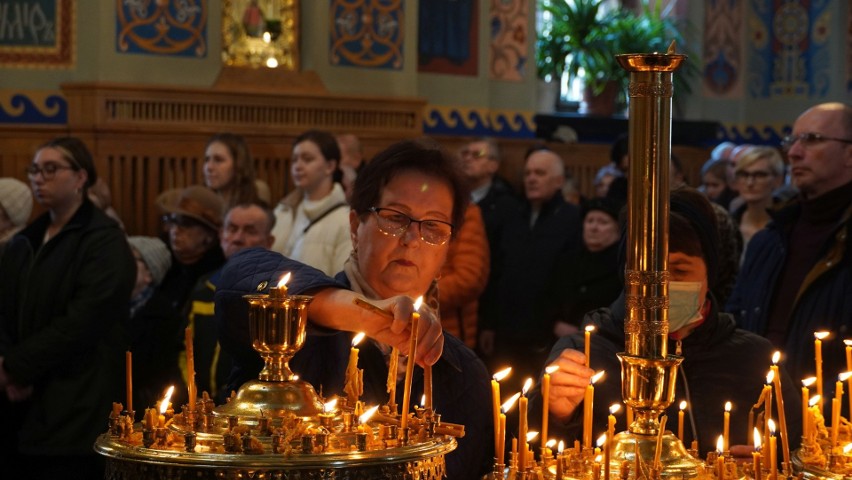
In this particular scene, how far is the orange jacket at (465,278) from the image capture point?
18.9ft

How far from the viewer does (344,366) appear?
2168 mm

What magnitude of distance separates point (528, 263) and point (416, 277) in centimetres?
452

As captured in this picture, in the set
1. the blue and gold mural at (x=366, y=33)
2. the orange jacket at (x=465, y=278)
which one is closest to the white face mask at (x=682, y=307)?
the orange jacket at (x=465, y=278)

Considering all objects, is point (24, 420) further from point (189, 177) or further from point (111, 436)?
point (111, 436)

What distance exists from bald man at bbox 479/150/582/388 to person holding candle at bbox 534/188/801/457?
3.69 metres

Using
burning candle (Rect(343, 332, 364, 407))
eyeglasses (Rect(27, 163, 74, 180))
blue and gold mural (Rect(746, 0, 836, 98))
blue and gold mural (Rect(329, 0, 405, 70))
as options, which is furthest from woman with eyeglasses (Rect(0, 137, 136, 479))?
blue and gold mural (Rect(746, 0, 836, 98))

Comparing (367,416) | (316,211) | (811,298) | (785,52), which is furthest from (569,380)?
(785,52)

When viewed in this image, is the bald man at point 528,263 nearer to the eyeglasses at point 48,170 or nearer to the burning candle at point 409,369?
the eyeglasses at point 48,170

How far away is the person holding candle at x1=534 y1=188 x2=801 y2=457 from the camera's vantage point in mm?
2689

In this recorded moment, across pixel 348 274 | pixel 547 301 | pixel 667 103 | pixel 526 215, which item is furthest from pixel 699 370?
pixel 526 215

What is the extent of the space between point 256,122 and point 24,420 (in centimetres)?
384

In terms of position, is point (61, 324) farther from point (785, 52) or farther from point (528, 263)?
point (785, 52)

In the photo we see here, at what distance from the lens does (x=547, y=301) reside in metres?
6.41

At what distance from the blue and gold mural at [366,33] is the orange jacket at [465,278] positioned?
12.1ft
